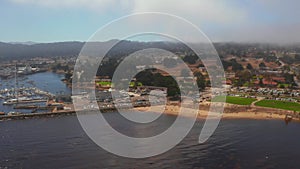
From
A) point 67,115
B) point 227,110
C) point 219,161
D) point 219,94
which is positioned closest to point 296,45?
point 219,94

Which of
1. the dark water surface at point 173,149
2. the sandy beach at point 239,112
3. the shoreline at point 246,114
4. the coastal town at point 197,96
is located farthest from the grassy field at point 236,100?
the dark water surface at point 173,149

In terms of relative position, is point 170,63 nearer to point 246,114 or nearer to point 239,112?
point 239,112

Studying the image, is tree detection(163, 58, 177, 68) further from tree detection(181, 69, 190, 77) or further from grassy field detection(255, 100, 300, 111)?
grassy field detection(255, 100, 300, 111)

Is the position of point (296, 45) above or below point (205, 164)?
above

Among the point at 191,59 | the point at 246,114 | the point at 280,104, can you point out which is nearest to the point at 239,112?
the point at 246,114

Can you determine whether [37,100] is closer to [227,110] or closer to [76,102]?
[76,102]

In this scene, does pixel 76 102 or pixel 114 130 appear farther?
pixel 76 102
